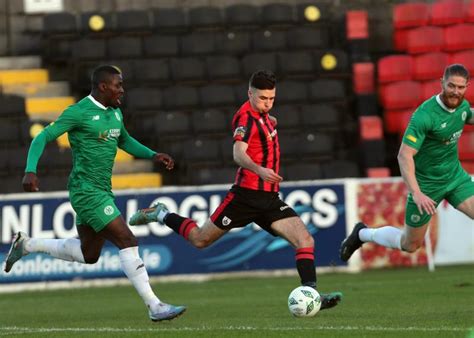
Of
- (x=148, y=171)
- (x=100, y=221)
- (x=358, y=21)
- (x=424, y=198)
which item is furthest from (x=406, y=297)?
(x=358, y=21)

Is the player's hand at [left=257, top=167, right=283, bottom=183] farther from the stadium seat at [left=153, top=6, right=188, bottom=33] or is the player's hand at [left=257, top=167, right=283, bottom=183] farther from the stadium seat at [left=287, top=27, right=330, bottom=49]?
the stadium seat at [left=153, top=6, right=188, bottom=33]

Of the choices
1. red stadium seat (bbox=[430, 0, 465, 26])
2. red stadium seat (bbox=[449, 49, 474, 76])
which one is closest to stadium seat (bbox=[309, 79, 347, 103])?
red stadium seat (bbox=[449, 49, 474, 76])

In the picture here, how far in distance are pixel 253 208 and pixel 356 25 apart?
467 inches

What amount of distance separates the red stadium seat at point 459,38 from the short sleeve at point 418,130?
36.8 feet

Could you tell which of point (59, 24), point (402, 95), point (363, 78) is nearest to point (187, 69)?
point (59, 24)

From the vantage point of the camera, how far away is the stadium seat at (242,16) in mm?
22016

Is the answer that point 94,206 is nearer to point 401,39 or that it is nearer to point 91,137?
point 91,137

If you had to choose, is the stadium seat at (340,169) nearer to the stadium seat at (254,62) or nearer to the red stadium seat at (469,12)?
the stadium seat at (254,62)

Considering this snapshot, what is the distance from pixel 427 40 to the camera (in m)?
21.6

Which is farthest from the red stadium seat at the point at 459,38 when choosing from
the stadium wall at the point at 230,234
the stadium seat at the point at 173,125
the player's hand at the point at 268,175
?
the player's hand at the point at 268,175

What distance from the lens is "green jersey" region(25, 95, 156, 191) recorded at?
10.4 metres

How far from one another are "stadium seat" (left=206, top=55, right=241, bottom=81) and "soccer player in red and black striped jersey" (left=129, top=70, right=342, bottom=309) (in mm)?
10561

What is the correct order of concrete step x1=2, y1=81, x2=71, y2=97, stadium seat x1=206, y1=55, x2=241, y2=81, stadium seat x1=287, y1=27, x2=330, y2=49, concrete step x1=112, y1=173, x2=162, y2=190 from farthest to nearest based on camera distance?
stadium seat x1=287, y1=27, x2=330, y2=49
concrete step x1=2, y1=81, x2=71, y2=97
stadium seat x1=206, y1=55, x2=241, y2=81
concrete step x1=112, y1=173, x2=162, y2=190

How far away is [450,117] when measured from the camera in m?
10.8
